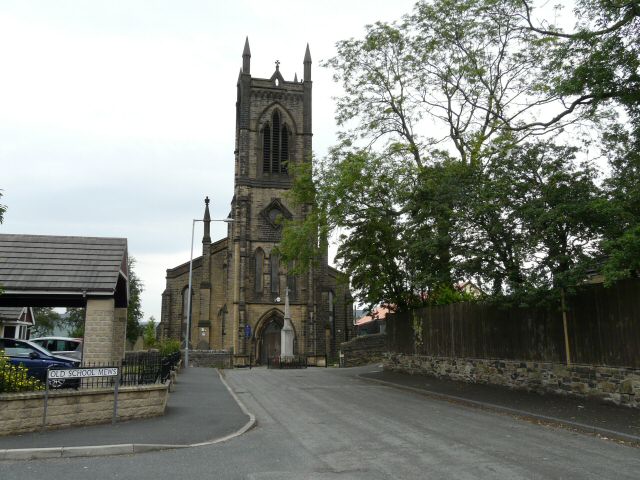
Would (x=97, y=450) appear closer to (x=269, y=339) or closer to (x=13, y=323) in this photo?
(x=13, y=323)

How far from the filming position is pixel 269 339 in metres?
44.2

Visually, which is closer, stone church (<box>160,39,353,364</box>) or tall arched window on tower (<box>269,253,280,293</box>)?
stone church (<box>160,39,353,364</box>)

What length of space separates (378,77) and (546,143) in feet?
32.4

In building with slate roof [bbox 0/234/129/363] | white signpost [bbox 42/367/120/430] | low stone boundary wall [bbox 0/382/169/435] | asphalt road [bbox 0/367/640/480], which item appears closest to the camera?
asphalt road [bbox 0/367/640/480]

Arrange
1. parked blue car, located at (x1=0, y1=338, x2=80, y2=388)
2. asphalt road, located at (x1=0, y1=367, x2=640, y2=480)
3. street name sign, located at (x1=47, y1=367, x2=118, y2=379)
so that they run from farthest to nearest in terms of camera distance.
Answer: parked blue car, located at (x1=0, y1=338, x2=80, y2=388)
street name sign, located at (x1=47, y1=367, x2=118, y2=379)
asphalt road, located at (x1=0, y1=367, x2=640, y2=480)

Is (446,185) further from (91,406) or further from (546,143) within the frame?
(91,406)

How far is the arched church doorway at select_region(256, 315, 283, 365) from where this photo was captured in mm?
43375

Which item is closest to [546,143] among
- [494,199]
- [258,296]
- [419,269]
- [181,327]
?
[494,199]

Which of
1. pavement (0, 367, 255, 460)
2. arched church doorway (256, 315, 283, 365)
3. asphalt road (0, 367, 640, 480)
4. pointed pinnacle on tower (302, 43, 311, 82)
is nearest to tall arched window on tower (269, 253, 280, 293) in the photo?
arched church doorway (256, 315, 283, 365)

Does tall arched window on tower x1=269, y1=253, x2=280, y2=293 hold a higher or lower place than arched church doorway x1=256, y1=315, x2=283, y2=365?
higher

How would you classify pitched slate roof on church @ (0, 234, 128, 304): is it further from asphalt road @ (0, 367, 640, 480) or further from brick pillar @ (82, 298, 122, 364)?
asphalt road @ (0, 367, 640, 480)

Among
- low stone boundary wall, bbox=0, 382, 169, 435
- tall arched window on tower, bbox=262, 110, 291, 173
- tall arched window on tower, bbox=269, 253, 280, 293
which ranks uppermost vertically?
tall arched window on tower, bbox=262, 110, 291, 173

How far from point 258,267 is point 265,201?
5.50 metres

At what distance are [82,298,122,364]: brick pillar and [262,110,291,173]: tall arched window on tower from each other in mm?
33636
